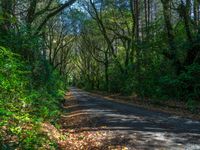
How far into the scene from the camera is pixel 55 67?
34.4 meters

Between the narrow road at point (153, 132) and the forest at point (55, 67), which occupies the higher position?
the forest at point (55, 67)

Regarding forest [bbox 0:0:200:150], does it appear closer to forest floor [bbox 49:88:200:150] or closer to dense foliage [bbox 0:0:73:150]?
dense foliage [bbox 0:0:73:150]

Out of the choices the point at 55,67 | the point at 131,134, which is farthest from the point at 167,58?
the point at 131,134

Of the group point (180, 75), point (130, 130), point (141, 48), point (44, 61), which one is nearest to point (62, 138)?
point (130, 130)

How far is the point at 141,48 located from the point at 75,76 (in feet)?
312

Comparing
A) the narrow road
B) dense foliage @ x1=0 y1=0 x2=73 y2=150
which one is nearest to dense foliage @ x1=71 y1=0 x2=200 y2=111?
the narrow road

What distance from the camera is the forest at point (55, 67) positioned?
9.59 meters

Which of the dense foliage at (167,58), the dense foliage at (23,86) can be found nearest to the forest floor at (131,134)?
the dense foliage at (23,86)

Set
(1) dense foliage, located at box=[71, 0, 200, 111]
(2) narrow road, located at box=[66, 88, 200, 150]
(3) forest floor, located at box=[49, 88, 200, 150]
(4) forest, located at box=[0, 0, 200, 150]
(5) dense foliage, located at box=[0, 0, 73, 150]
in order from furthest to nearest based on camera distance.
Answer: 1. (1) dense foliage, located at box=[71, 0, 200, 111]
2. (3) forest floor, located at box=[49, 88, 200, 150]
3. (2) narrow road, located at box=[66, 88, 200, 150]
4. (4) forest, located at box=[0, 0, 200, 150]
5. (5) dense foliage, located at box=[0, 0, 73, 150]

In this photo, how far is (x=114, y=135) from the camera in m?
13.3

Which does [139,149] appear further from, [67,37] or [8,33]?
[67,37]

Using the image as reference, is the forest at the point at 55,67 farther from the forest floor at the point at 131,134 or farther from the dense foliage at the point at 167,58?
the forest floor at the point at 131,134

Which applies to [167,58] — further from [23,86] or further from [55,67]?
[23,86]

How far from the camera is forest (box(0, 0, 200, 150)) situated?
9.59 m
